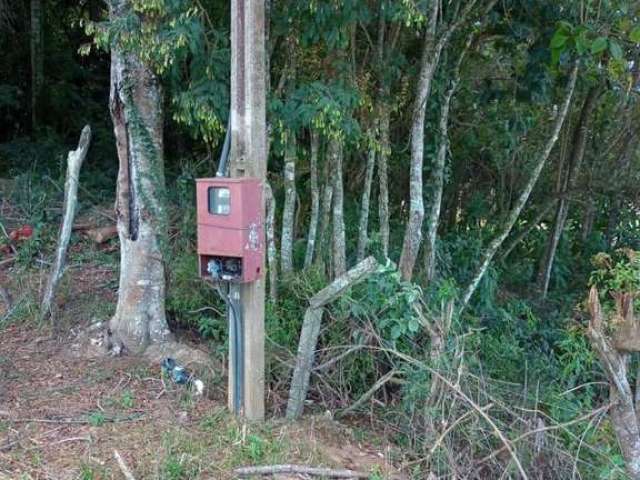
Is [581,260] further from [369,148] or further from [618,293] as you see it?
[618,293]

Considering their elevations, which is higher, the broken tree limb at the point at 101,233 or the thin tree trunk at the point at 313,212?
the thin tree trunk at the point at 313,212

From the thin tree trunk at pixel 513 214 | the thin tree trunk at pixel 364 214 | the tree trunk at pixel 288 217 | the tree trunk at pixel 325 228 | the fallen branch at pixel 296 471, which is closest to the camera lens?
the fallen branch at pixel 296 471

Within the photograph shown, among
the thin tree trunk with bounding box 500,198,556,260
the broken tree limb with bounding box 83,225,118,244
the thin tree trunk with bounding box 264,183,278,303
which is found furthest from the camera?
the thin tree trunk with bounding box 500,198,556,260

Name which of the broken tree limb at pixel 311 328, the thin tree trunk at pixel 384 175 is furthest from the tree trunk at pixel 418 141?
the broken tree limb at pixel 311 328

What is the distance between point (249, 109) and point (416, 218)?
210 cm

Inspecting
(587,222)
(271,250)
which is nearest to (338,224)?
(271,250)

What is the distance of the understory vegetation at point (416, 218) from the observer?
3684 millimetres

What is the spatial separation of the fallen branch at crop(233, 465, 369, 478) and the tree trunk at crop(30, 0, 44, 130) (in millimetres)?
8561

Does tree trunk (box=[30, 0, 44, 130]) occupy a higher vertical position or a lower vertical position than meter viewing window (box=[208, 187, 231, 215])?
higher

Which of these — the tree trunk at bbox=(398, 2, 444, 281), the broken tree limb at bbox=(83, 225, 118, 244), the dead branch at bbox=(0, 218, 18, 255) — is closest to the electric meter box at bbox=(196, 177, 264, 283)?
the tree trunk at bbox=(398, 2, 444, 281)

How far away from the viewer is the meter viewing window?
3357 millimetres

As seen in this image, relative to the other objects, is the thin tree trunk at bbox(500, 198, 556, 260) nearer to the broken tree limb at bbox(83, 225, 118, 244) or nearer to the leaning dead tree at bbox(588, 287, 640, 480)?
the leaning dead tree at bbox(588, 287, 640, 480)

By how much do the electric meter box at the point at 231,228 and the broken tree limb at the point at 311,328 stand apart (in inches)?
16.2

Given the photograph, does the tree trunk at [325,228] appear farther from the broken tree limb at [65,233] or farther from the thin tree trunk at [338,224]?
the broken tree limb at [65,233]
